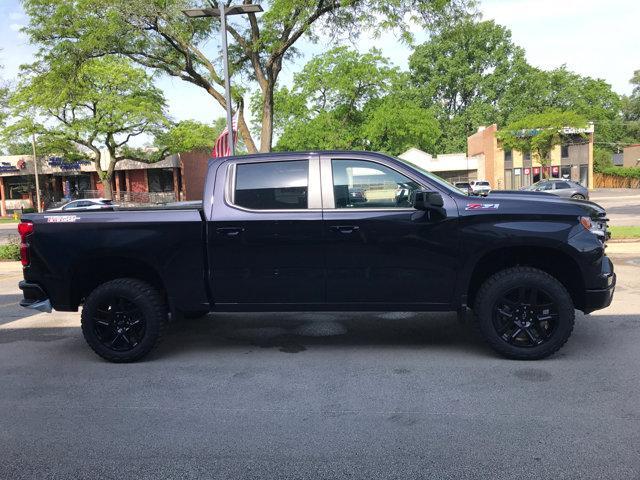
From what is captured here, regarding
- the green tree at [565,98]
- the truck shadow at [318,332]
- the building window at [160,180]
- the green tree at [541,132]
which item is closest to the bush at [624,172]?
the green tree at [565,98]

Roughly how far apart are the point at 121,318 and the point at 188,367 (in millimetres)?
823

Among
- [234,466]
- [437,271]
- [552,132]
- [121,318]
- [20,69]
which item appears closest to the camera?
[234,466]

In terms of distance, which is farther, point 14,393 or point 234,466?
point 14,393

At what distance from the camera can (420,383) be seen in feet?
14.5

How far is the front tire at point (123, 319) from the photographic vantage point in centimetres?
505

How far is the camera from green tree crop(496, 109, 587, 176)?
42719 millimetres

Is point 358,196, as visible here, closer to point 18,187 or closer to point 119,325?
point 119,325

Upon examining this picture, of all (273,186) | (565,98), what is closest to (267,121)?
(273,186)

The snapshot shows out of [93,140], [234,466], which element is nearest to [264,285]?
[234,466]

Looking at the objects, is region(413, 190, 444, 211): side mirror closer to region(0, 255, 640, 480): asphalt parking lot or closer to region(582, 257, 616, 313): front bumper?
region(0, 255, 640, 480): asphalt parking lot

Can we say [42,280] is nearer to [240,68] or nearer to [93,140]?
[240,68]

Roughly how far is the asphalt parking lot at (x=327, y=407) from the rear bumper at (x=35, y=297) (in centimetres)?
60

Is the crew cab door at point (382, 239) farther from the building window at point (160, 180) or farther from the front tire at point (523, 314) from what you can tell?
the building window at point (160, 180)

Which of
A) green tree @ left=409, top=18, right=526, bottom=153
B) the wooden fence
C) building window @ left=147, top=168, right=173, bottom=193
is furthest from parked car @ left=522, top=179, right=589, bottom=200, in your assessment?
green tree @ left=409, top=18, right=526, bottom=153
